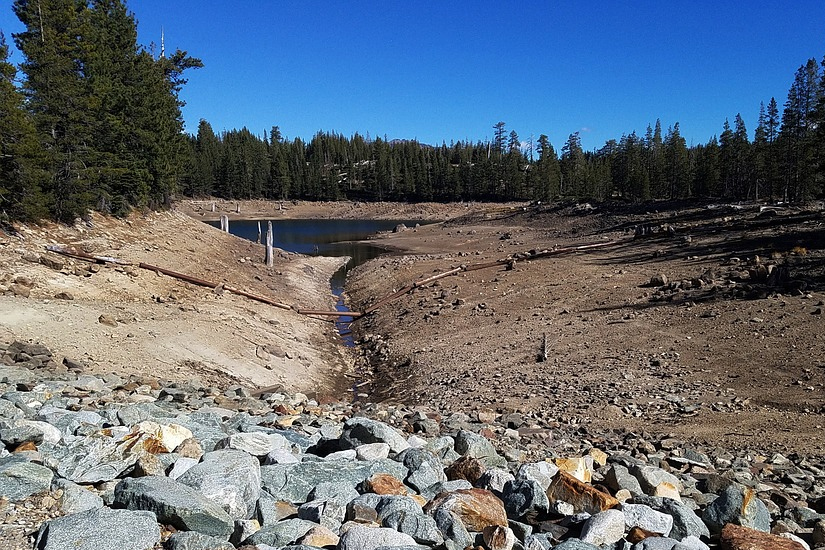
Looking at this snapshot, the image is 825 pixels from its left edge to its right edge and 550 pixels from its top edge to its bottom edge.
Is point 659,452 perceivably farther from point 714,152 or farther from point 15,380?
point 714,152

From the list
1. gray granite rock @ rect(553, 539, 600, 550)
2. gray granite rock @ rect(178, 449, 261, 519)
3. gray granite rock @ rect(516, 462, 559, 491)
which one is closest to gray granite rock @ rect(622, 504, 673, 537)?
gray granite rock @ rect(553, 539, 600, 550)

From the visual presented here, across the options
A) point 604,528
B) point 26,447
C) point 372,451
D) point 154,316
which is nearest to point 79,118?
point 154,316

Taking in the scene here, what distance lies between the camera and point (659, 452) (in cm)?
898

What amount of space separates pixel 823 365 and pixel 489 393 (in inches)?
280

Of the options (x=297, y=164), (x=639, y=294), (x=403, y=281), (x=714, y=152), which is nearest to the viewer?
A: (x=639, y=294)

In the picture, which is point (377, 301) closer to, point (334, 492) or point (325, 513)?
point (334, 492)

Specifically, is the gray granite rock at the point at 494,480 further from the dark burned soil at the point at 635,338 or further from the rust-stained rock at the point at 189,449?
the dark burned soil at the point at 635,338

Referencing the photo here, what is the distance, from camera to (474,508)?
17.3ft

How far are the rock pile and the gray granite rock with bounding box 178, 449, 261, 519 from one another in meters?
0.02

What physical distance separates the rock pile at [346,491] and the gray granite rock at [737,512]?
0.01 metres

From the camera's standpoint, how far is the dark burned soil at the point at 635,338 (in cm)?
1136

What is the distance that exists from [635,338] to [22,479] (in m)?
14.9

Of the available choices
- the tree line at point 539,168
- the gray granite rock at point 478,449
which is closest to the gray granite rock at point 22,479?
the gray granite rock at point 478,449

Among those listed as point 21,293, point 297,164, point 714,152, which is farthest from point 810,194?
point 297,164
